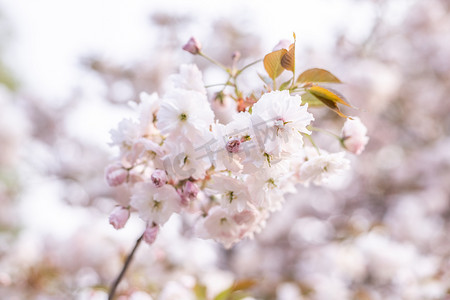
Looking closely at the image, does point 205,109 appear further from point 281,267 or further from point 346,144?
point 281,267

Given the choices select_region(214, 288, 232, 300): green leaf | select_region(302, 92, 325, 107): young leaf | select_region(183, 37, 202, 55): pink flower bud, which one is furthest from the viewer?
select_region(214, 288, 232, 300): green leaf

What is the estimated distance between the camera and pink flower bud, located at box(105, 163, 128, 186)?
2.33 feet

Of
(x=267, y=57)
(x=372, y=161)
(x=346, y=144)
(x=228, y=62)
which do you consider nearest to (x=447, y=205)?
(x=372, y=161)

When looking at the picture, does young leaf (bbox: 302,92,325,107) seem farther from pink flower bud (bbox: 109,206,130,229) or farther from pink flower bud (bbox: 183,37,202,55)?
pink flower bud (bbox: 109,206,130,229)

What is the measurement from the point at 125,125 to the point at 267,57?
0.92 feet

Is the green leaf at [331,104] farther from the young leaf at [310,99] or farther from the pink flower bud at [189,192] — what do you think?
the pink flower bud at [189,192]

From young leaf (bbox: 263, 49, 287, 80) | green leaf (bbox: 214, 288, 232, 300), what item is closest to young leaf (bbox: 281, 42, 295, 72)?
young leaf (bbox: 263, 49, 287, 80)

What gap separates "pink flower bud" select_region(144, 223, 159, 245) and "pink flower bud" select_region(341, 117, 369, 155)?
38cm

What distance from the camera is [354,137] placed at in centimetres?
72

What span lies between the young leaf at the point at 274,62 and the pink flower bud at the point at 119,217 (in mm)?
361

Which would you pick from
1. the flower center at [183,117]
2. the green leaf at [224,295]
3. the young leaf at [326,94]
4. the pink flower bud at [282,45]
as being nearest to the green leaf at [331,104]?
the young leaf at [326,94]

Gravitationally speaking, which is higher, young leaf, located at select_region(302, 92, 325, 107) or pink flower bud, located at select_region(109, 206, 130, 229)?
young leaf, located at select_region(302, 92, 325, 107)

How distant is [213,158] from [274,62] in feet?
0.66

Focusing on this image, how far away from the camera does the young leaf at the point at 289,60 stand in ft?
2.04
